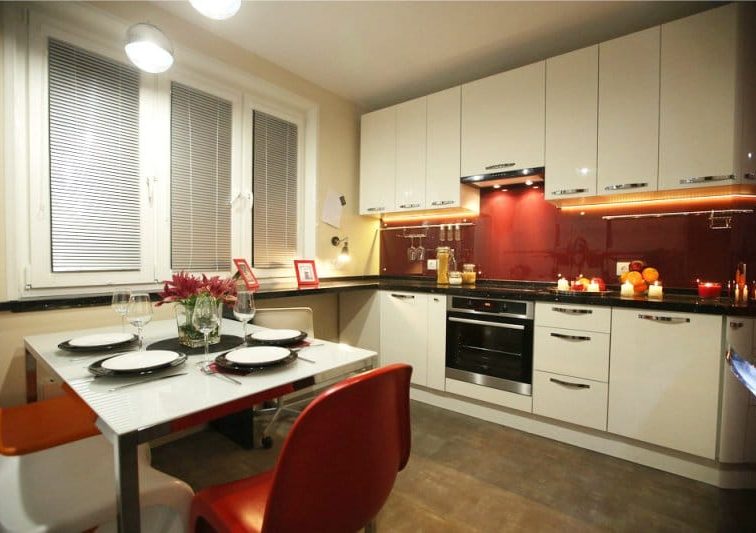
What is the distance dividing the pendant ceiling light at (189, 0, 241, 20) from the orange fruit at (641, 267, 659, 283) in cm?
269

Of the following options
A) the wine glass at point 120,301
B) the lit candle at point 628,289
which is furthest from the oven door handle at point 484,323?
the wine glass at point 120,301

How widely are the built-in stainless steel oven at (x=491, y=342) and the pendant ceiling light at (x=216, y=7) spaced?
6.84ft

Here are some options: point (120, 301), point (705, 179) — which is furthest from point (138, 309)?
point (705, 179)

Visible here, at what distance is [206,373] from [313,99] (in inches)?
110

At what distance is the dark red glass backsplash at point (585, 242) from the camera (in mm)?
2273

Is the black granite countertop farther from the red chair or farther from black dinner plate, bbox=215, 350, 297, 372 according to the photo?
the red chair

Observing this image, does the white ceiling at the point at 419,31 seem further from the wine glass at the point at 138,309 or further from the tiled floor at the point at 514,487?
the tiled floor at the point at 514,487

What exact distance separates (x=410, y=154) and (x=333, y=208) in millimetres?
838

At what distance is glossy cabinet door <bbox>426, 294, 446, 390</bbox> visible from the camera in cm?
274

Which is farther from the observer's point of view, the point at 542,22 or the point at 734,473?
the point at 542,22

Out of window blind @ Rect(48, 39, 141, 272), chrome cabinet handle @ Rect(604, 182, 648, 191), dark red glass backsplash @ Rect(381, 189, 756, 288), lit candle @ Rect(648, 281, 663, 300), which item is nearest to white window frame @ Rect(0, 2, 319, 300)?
window blind @ Rect(48, 39, 141, 272)

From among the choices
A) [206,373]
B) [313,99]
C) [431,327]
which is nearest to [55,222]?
[206,373]

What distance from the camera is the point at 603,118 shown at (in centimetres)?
233

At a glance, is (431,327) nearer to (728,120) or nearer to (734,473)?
(734,473)
